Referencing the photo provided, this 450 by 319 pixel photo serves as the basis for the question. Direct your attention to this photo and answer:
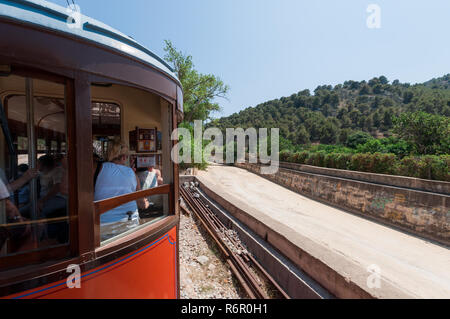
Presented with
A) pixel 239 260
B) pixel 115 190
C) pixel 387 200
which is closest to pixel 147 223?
pixel 115 190

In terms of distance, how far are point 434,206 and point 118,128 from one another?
43.4 ft

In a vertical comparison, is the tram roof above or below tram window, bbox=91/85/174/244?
above

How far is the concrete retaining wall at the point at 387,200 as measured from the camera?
10500 mm

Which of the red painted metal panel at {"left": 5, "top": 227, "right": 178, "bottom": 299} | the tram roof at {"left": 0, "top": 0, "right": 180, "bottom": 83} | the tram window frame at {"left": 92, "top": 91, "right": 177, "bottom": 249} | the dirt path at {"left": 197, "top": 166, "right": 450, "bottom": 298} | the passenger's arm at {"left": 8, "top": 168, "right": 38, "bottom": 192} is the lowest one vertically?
the dirt path at {"left": 197, "top": 166, "right": 450, "bottom": 298}

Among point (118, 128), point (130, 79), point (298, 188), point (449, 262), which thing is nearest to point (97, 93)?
point (118, 128)

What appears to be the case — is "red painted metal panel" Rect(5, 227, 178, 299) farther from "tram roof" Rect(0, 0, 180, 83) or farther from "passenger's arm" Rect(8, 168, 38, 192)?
"tram roof" Rect(0, 0, 180, 83)

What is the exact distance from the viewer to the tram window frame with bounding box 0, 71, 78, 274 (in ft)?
5.09

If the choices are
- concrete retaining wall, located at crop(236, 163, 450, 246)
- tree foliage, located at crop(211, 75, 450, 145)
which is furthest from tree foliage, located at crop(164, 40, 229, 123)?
concrete retaining wall, located at crop(236, 163, 450, 246)

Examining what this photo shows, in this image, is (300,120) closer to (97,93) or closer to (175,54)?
(175,54)

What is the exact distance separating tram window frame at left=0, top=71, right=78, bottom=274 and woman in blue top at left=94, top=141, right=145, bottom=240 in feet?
1.37

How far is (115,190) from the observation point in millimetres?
2318

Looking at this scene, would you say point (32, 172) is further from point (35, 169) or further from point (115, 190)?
point (115, 190)
